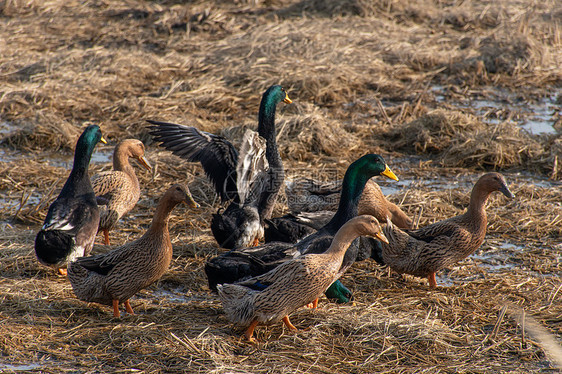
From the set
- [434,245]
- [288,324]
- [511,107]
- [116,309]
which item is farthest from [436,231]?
[511,107]

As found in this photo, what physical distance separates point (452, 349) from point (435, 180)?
3795mm

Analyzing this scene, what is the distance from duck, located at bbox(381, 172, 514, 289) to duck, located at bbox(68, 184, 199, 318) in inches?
72.5

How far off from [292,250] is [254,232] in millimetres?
1180

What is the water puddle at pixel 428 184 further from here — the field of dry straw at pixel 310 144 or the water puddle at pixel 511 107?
the water puddle at pixel 511 107

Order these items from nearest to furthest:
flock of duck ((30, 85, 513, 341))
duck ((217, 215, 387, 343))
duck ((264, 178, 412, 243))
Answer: duck ((217, 215, 387, 343)) < flock of duck ((30, 85, 513, 341)) < duck ((264, 178, 412, 243))

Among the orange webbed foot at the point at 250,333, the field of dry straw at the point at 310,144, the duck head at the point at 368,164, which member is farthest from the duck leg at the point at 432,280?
the orange webbed foot at the point at 250,333

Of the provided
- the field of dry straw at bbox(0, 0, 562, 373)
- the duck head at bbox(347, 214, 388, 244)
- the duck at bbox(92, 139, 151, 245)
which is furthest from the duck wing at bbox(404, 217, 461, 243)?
the duck at bbox(92, 139, 151, 245)

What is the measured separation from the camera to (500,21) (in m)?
14.6

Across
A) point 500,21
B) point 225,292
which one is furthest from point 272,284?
point 500,21

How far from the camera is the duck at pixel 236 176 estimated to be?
635 cm

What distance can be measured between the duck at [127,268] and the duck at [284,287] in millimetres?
607

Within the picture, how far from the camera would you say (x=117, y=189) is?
22.4 feet

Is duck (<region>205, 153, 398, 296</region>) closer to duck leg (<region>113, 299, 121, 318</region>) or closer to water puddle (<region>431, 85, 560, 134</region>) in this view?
duck leg (<region>113, 299, 121, 318</region>)

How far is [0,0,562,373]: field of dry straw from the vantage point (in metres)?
4.70
